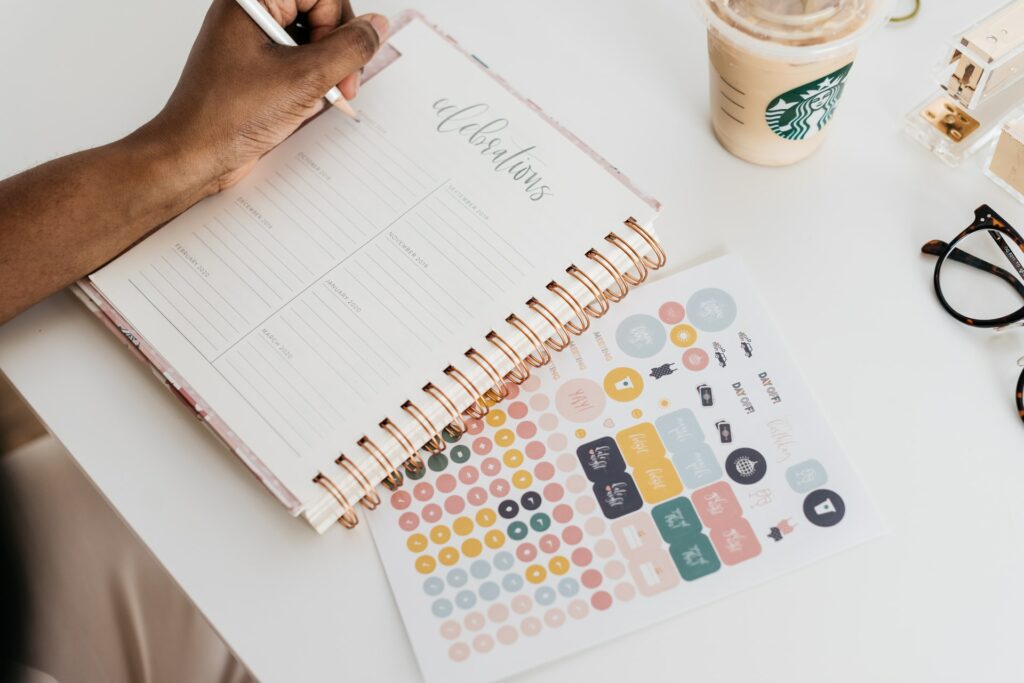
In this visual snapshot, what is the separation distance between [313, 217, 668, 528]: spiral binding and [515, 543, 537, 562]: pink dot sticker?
98 millimetres

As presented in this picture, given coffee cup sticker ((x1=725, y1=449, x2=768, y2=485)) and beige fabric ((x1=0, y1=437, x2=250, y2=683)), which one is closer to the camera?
coffee cup sticker ((x1=725, y1=449, x2=768, y2=485))

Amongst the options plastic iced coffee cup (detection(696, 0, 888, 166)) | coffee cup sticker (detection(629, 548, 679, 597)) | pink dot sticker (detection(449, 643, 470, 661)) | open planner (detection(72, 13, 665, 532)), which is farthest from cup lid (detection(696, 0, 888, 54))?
pink dot sticker (detection(449, 643, 470, 661))

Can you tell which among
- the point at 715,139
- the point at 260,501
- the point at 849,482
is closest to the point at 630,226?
the point at 715,139

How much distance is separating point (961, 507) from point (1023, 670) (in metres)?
0.12

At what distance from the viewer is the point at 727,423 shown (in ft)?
2.29

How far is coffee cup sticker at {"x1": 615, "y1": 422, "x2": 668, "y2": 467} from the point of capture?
2.28 ft

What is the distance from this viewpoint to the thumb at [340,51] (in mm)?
723

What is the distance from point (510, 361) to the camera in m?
0.69

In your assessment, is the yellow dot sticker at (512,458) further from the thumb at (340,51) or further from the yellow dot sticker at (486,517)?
the thumb at (340,51)

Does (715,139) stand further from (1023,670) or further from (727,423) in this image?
(1023,670)

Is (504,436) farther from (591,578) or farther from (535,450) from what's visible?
(591,578)

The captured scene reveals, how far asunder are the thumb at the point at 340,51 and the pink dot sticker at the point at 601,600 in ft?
1.49

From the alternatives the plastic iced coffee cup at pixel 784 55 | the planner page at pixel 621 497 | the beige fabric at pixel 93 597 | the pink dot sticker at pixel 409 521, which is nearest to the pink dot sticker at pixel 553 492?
the planner page at pixel 621 497

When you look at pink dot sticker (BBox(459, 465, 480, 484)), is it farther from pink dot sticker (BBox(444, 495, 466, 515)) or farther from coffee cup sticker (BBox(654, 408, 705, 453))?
coffee cup sticker (BBox(654, 408, 705, 453))
